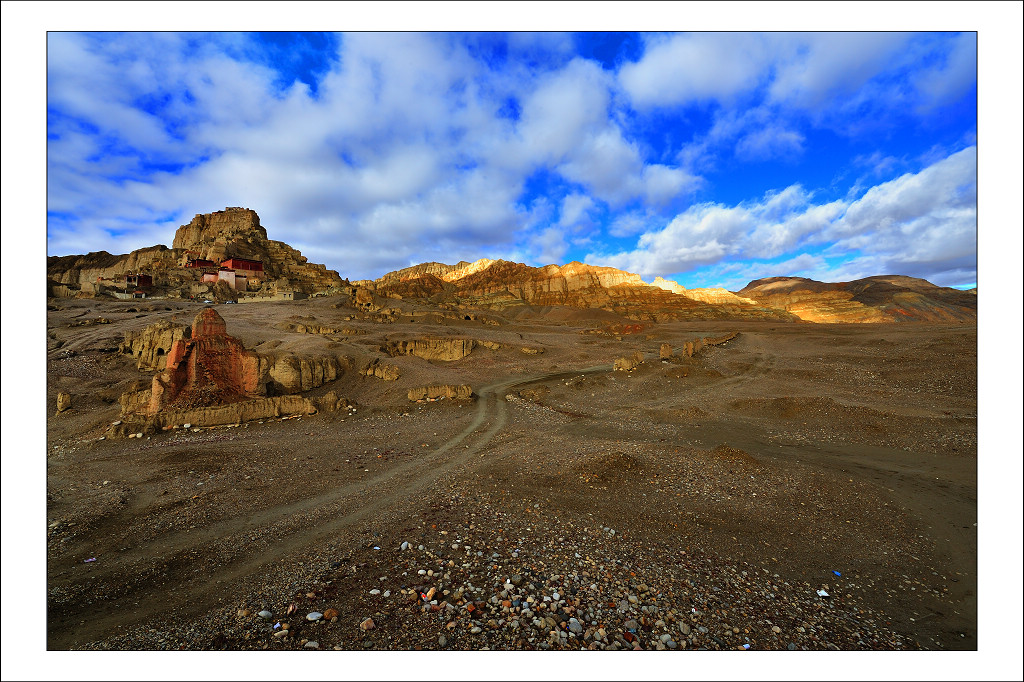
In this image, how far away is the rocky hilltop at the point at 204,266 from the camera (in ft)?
214

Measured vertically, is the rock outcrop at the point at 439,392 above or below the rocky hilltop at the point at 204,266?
below

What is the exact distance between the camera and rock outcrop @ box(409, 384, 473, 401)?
20375 mm

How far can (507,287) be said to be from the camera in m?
128

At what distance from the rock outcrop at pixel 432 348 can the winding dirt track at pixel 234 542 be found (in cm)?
2056

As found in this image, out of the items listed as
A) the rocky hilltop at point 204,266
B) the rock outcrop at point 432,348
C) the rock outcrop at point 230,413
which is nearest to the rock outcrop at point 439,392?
the rock outcrop at point 230,413

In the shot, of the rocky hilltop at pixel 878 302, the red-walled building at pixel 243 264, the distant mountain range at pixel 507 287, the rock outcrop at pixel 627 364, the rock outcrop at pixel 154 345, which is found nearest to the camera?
the rock outcrop at pixel 154 345

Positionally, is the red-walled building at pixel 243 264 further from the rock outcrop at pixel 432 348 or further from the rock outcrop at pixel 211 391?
the rock outcrop at pixel 211 391

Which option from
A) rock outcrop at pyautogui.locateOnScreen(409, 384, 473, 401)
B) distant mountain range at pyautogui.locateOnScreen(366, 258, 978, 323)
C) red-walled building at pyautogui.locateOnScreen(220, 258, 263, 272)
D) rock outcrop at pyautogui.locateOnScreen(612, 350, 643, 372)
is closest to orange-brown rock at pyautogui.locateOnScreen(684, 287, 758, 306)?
distant mountain range at pyautogui.locateOnScreen(366, 258, 978, 323)

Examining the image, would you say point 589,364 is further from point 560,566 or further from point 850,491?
point 560,566

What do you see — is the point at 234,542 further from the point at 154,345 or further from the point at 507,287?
the point at 507,287

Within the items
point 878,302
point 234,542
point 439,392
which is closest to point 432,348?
point 439,392

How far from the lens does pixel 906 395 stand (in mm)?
18531

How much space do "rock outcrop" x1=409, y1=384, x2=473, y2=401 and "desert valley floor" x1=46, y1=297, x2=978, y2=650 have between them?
1.31 metres

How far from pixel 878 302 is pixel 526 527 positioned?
138 metres
